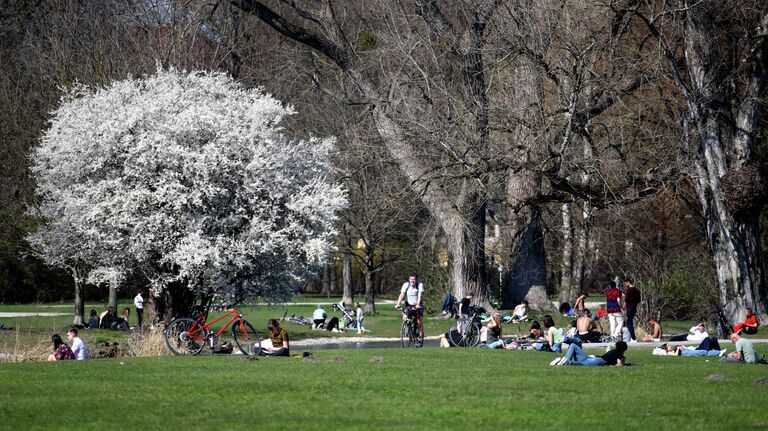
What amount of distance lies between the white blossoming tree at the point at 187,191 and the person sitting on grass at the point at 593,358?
10051 mm

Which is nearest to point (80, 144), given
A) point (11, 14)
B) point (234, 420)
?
point (234, 420)

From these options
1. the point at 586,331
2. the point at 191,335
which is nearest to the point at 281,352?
the point at 191,335

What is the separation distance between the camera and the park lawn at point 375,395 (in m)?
12.2

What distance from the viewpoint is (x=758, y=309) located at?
33.2m

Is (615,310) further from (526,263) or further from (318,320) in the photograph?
(318,320)

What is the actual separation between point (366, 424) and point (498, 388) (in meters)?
3.96

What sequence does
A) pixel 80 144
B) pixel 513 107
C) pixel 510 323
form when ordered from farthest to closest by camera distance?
pixel 510 323
pixel 513 107
pixel 80 144

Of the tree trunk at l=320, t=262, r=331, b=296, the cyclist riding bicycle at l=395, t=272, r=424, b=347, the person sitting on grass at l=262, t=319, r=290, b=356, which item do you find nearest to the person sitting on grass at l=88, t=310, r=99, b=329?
the cyclist riding bicycle at l=395, t=272, r=424, b=347

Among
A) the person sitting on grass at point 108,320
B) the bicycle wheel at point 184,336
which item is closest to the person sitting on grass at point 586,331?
the bicycle wheel at point 184,336

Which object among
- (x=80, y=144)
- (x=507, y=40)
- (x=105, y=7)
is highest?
(x=105, y=7)

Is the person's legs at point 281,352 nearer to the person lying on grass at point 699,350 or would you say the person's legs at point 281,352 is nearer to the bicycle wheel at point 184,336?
the bicycle wheel at point 184,336

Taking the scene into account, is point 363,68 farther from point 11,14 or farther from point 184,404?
point 184,404

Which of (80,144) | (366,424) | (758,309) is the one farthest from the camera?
(758,309)

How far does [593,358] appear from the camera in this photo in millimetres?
20078
